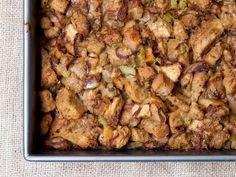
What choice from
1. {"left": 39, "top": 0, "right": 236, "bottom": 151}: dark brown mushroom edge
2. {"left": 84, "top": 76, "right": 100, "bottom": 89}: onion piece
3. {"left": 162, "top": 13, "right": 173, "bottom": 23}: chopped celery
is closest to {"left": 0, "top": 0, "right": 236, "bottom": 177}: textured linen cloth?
{"left": 39, "top": 0, "right": 236, "bottom": 151}: dark brown mushroom edge

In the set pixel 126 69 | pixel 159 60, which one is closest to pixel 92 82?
pixel 126 69

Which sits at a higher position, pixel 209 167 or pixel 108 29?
pixel 108 29

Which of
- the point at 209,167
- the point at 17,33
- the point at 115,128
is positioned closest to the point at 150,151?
the point at 115,128

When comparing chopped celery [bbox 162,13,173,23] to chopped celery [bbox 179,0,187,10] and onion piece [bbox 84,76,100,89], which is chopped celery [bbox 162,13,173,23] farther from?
onion piece [bbox 84,76,100,89]

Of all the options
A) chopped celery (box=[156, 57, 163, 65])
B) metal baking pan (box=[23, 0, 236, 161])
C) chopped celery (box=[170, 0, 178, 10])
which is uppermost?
chopped celery (box=[170, 0, 178, 10])

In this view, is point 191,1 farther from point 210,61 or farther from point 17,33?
point 17,33

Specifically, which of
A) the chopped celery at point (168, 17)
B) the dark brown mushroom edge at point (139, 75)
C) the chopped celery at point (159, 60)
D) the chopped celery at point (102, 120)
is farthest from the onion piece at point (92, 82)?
the chopped celery at point (168, 17)

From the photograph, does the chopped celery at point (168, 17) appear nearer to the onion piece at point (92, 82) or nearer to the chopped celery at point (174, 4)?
the chopped celery at point (174, 4)

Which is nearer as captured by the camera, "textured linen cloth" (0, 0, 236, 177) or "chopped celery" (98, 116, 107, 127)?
"chopped celery" (98, 116, 107, 127)
